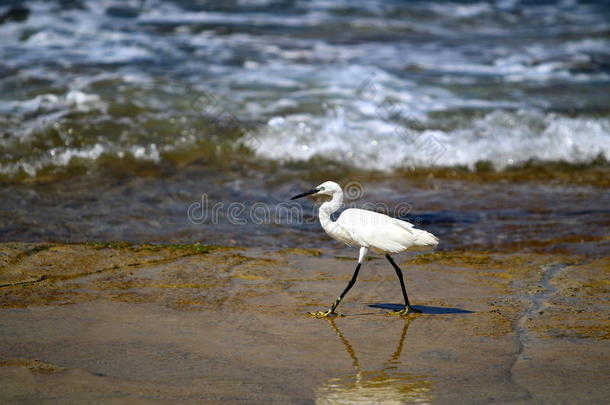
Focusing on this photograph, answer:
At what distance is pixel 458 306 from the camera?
16.7 feet

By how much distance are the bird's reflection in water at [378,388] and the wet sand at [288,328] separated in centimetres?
1

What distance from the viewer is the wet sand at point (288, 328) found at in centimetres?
372

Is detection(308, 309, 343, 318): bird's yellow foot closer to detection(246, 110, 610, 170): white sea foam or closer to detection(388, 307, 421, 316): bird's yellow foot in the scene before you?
detection(388, 307, 421, 316): bird's yellow foot

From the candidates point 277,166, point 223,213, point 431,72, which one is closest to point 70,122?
point 277,166

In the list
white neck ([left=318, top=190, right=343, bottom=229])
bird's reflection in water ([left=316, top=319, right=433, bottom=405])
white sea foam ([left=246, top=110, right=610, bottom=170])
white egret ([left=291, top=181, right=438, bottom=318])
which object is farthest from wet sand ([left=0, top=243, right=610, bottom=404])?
white sea foam ([left=246, top=110, right=610, bottom=170])

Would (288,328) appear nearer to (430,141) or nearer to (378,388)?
(378,388)

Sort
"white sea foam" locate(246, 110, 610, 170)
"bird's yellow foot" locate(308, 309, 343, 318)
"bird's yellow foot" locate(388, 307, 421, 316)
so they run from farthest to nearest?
"white sea foam" locate(246, 110, 610, 170) < "bird's yellow foot" locate(388, 307, 421, 316) < "bird's yellow foot" locate(308, 309, 343, 318)

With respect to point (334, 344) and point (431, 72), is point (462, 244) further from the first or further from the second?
Answer: point (431, 72)

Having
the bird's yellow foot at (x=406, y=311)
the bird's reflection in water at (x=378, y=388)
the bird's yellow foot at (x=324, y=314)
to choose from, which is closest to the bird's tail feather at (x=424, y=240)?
the bird's yellow foot at (x=406, y=311)

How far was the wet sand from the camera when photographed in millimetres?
3721

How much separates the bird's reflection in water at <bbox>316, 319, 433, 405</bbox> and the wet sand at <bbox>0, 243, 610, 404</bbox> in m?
0.01

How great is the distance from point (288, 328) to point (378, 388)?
0.97m

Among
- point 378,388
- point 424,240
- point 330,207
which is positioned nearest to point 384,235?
point 424,240

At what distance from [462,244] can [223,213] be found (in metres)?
2.51
